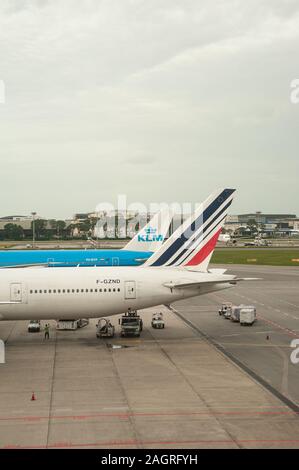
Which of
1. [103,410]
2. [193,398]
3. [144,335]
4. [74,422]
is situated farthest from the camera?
[144,335]

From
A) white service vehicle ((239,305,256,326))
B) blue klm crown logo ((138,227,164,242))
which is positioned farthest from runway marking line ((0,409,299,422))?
blue klm crown logo ((138,227,164,242))

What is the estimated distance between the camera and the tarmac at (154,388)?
2233 cm

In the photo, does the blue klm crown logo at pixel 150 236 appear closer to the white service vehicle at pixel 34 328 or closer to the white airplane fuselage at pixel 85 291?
the white service vehicle at pixel 34 328

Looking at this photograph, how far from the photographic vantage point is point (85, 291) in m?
39.9

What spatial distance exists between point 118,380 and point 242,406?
7.60m

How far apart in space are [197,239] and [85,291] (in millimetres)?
9456

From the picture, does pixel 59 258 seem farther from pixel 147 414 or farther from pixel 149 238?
pixel 147 414

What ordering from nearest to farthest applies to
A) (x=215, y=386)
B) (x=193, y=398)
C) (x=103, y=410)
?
(x=103, y=410)
(x=193, y=398)
(x=215, y=386)

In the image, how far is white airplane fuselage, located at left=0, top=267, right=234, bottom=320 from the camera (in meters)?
39.5

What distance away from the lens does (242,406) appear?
25.9m
